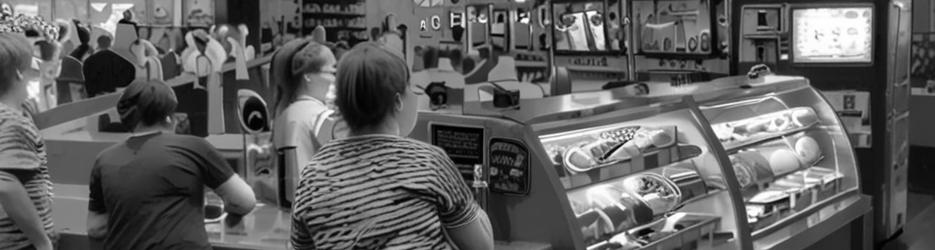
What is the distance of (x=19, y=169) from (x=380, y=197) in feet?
6.11

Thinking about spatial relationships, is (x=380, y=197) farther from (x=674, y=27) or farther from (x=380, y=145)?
(x=674, y=27)

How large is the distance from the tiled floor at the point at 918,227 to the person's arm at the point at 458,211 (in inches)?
228

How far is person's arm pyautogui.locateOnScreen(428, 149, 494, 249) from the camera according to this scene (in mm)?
2336

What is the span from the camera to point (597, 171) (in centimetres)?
370

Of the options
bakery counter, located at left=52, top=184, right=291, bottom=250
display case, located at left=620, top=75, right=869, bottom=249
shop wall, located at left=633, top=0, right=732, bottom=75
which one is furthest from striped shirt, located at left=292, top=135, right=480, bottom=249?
shop wall, located at left=633, top=0, right=732, bottom=75

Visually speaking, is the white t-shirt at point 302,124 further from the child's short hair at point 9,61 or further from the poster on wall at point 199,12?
the poster on wall at point 199,12

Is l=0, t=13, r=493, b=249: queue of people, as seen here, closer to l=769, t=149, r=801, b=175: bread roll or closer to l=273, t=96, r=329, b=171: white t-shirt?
l=273, t=96, r=329, b=171: white t-shirt

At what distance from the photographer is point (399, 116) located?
237cm

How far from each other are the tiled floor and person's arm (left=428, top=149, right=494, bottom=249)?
5779 mm

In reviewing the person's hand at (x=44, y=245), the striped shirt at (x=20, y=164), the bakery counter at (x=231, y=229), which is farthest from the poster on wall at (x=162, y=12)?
the person's hand at (x=44, y=245)

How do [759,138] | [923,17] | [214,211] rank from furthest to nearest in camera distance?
[923,17], [759,138], [214,211]

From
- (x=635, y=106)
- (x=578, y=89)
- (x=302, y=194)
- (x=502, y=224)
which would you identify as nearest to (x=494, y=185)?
(x=502, y=224)

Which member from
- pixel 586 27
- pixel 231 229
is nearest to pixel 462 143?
pixel 231 229

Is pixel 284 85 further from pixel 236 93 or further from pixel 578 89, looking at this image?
pixel 578 89
